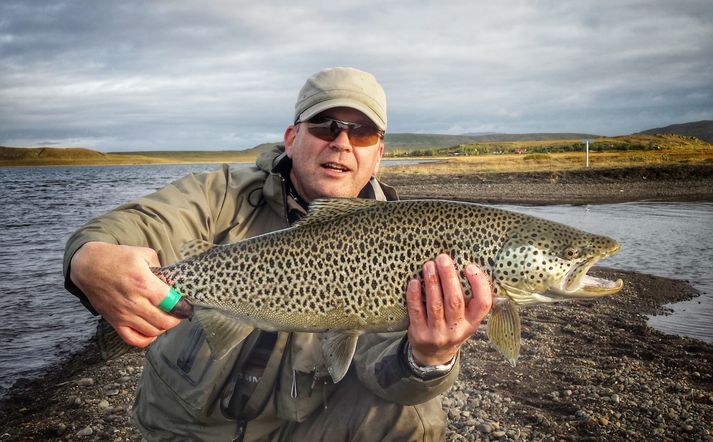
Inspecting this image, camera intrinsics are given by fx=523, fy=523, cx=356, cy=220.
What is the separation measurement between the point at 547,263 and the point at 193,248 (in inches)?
81.4

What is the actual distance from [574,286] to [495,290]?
50 cm

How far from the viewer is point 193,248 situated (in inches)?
118

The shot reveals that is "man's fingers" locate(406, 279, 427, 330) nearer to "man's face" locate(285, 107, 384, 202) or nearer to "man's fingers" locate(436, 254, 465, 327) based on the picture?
"man's fingers" locate(436, 254, 465, 327)

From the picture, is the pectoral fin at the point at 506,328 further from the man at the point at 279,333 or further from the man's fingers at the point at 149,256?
the man's fingers at the point at 149,256

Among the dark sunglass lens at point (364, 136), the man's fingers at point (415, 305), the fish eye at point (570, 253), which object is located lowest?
the man's fingers at point (415, 305)

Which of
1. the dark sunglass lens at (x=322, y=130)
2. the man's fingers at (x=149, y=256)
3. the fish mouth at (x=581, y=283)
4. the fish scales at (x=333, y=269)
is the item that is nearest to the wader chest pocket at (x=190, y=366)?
the fish scales at (x=333, y=269)

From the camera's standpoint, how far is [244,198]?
3.76m

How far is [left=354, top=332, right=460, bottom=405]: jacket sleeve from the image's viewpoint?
10.4 ft

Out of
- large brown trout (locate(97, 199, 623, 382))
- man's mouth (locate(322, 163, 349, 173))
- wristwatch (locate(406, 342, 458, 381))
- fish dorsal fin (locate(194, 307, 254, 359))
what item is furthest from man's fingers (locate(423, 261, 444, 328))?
man's mouth (locate(322, 163, 349, 173))

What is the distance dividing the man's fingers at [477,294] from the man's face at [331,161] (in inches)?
50.7

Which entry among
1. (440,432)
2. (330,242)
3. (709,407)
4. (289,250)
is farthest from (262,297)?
(709,407)

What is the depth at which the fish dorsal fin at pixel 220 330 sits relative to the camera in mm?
2918

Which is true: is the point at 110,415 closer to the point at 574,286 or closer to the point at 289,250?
the point at 289,250

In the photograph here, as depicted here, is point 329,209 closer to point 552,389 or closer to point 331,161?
point 331,161
